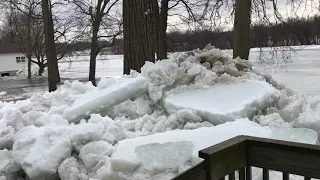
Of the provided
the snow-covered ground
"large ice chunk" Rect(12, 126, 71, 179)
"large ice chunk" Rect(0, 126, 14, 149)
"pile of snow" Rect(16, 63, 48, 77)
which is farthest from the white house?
"large ice chunk" Rect(12, 126, 71, 179)

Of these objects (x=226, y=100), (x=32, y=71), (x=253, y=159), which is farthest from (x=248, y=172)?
(x=32, y=71)

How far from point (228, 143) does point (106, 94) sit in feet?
10.0

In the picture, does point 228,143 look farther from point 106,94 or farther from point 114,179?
point 106,94

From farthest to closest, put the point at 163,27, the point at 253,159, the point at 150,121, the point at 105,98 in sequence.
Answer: the point at 163,27 < the point at 105,98 < the point at 150,121 < the point at 253,159

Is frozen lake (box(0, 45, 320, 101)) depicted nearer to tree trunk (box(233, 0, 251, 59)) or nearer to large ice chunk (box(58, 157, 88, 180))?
tree trunk (box(233, 0, 251, 59))

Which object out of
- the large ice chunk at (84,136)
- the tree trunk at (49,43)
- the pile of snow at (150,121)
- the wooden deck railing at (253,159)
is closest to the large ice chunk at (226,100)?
the pile of snow at (150,121)

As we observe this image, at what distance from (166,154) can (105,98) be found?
2219mm

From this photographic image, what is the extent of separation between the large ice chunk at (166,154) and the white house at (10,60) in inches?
2289

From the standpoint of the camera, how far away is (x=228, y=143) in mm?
2051

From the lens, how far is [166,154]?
2.83 m

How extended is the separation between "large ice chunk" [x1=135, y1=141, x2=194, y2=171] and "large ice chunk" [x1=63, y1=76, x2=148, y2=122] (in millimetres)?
2006

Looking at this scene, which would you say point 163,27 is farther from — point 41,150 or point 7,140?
point 41,150

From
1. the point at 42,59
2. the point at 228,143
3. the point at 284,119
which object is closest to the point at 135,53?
the point at 284,119

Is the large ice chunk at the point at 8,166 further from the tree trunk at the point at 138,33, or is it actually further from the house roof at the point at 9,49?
the house roof at the point at 9,49
